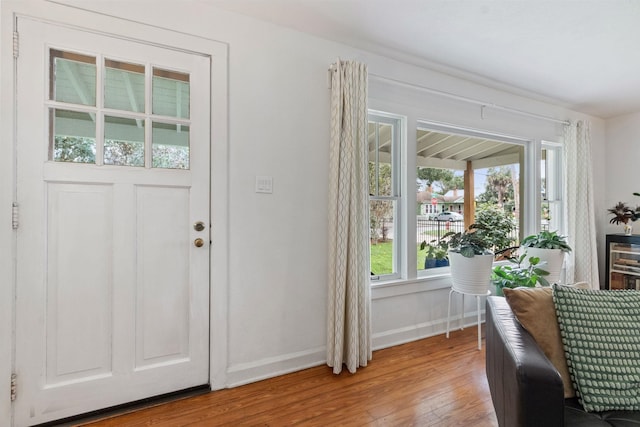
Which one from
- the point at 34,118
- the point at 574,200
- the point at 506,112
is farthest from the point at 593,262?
the point at 34,118

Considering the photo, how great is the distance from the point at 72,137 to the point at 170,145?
47cm

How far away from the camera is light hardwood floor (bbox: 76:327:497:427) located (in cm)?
162

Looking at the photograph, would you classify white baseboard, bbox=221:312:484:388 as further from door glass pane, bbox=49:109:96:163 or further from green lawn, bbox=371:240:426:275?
door glass pane, bbox=49:109:96:163

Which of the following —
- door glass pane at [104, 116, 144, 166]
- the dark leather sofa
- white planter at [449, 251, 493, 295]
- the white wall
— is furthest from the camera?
white planter at [449, 251, 493, 295]

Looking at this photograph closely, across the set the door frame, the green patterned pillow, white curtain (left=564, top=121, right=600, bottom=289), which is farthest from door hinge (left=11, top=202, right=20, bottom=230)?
white curtain (left=564, top=121, right=600, bottom=289)

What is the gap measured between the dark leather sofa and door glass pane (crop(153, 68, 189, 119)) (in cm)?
203

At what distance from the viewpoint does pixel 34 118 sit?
A: 5.04 feet

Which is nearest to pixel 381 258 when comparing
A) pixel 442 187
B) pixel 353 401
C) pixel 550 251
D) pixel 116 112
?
pixel 442 187

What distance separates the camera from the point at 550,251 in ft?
9.70

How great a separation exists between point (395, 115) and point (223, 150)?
4.84ft

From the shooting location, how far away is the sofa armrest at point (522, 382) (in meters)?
0.97

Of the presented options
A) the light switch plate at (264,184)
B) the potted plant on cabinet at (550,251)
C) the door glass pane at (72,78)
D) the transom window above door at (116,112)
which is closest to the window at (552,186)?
the potted plant on cabinet at (550,251)

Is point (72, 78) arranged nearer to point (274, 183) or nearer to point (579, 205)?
point (274, 183)

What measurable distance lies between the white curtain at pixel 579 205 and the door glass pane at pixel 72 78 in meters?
4.52
